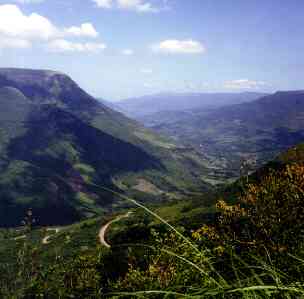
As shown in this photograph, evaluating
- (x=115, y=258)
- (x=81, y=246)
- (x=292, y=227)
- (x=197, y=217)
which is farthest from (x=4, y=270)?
(x=292, y=227)

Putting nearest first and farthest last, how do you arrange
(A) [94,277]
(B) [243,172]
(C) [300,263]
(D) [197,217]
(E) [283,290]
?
1. (E) [283,290]
2. (C) [300,263]
3. (B) [243,172]
4. (A) [94,277]
5. (D) [197,217]

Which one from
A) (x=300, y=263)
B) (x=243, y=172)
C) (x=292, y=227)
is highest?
(x=243, y=172)

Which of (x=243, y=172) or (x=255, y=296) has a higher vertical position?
(x=243, y=172)

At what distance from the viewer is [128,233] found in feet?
443

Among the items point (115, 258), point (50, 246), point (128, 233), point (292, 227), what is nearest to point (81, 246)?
point (50, 246)

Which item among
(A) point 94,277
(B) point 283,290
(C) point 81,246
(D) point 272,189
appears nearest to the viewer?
(B) point 283,290

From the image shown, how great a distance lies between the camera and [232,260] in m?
3.47

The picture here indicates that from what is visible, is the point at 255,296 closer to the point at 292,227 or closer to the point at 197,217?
the point at 292,227

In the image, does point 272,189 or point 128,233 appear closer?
point 272,189

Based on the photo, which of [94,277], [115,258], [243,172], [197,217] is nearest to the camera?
[243,172]

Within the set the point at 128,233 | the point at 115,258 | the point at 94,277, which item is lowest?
the point at 128,233

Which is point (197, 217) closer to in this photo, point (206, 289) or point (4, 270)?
point (4, 270)

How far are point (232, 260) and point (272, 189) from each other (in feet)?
22.1

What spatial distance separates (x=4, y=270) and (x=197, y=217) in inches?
2909
